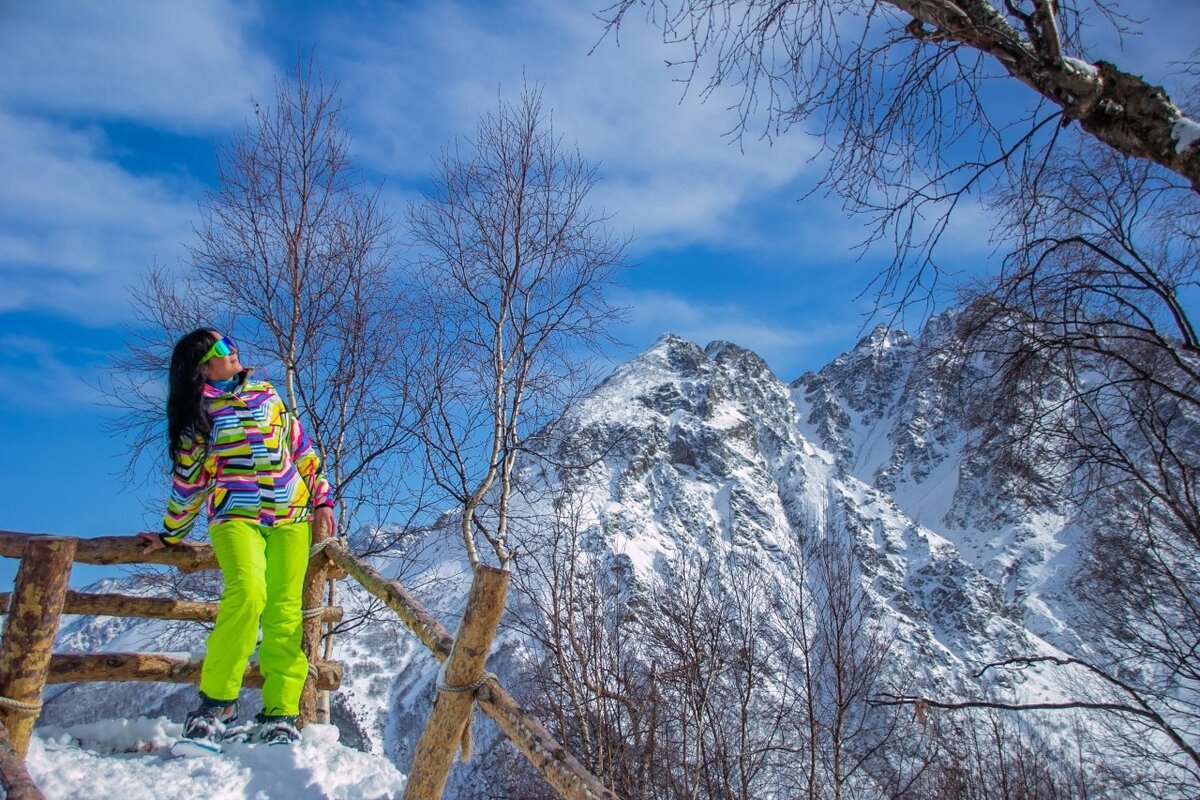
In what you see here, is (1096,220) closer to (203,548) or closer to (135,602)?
(203,548)

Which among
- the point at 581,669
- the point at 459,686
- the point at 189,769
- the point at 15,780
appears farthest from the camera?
the point at 581,669

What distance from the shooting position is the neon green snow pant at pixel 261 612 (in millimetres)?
3375

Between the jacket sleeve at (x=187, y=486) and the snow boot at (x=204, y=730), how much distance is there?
859 mm

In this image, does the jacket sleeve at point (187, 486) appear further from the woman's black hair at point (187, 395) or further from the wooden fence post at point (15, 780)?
the wooden fence post at point (15, 780)

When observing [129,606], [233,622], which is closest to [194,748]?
[233,622]

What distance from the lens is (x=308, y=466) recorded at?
4055 mm

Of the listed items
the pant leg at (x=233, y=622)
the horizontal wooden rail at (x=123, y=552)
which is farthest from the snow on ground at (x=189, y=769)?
the horizontal wooden rail at (x=123, y=552)

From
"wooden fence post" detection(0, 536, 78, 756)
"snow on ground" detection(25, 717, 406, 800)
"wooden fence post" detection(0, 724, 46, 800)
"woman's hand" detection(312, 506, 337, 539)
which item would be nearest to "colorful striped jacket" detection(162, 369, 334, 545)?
"woman's hand" detection(312, 506, 337, 539)

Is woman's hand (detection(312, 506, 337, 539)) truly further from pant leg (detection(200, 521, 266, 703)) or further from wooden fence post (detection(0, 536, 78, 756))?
wooden fence post (detection(0, 536, 78, 756))

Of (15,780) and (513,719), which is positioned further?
(513,719)

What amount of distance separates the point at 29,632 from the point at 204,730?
83 cm

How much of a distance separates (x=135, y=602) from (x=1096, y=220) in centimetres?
621

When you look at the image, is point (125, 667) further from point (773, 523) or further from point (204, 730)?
point (773, 523)

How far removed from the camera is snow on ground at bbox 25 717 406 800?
295 centimetres
